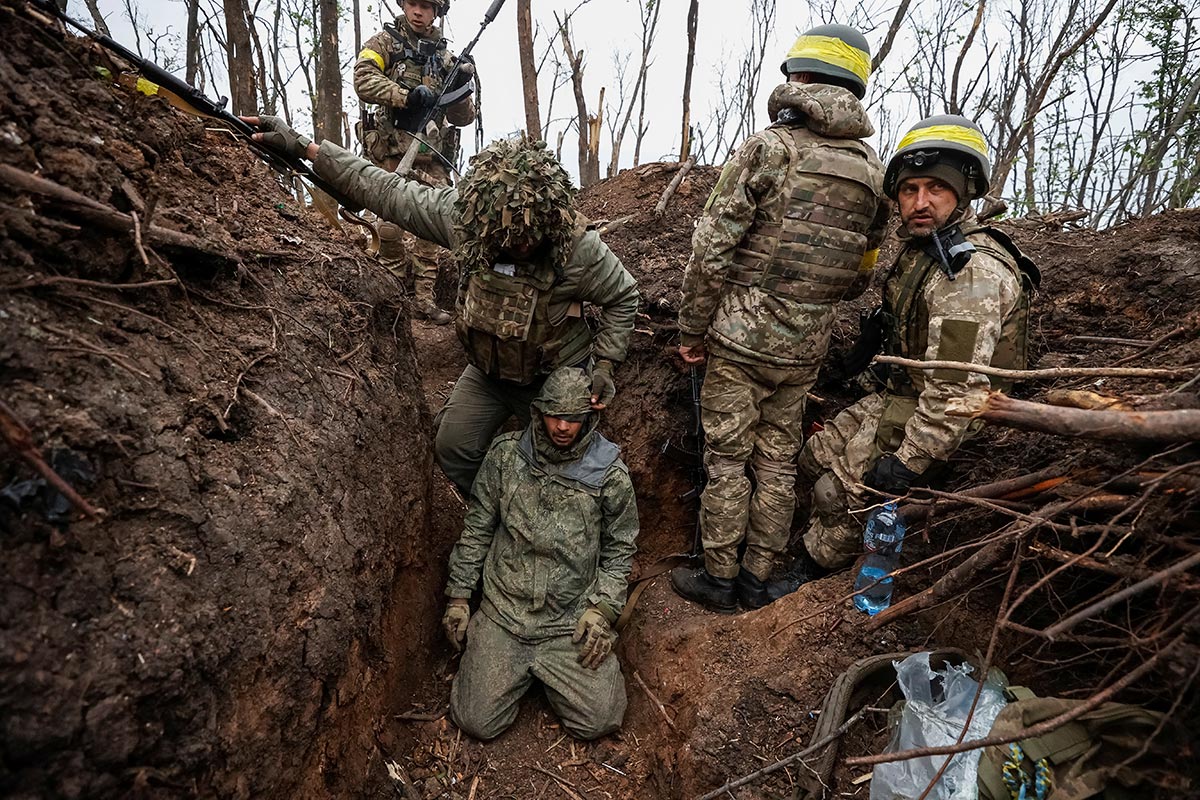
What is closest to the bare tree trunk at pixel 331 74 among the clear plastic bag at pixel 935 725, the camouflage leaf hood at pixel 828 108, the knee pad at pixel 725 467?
the camouflage leaf hood at pixel 828 108

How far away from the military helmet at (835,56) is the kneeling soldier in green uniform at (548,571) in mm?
2011

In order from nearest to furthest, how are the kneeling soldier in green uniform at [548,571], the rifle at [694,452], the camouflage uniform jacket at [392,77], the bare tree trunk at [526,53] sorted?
1. the kneeling soldier in green uniform at [548,571]
2. the rifle at [694,452]
3. the camouflage uniform jacket at [392,77]
4. the bare tree trunk at [526,53]

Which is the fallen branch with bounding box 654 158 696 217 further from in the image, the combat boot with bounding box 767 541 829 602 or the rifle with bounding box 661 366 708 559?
the combat boot with bounding box 767 541 829 602

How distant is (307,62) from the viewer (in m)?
14.8

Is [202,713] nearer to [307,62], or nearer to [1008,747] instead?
[1008,747]

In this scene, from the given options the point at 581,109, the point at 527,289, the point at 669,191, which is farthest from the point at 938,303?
the point at 581,109

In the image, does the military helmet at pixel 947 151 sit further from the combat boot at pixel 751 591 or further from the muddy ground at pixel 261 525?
the combat boot at pixel 751 591

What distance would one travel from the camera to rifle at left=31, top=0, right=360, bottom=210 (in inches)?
93.7

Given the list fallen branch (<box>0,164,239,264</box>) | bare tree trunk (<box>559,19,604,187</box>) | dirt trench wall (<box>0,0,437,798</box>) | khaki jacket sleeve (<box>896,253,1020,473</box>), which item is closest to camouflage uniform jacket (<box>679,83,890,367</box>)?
khaki jacket sleeve (<box>896,253,1020,473</box>)

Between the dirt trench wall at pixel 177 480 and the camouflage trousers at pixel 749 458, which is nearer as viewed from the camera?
the dirt trench wall at pixel 177 480

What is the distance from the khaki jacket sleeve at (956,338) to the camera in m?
2.82

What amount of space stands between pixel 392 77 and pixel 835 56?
13.4 feet

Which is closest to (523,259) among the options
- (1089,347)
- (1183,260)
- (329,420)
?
(329,420)

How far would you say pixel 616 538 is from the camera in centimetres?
371
